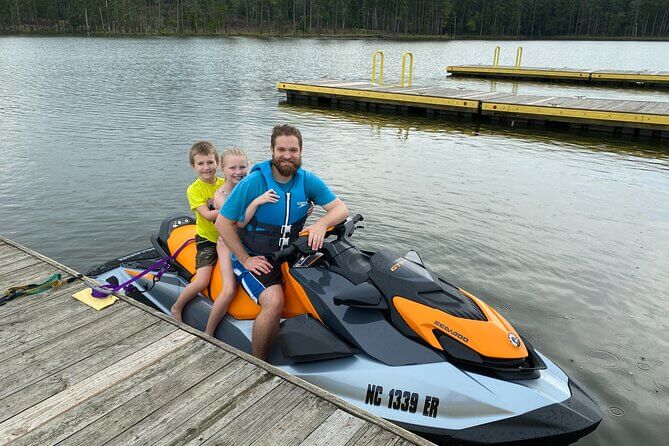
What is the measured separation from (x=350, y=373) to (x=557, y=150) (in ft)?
40.8

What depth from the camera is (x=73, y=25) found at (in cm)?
8800

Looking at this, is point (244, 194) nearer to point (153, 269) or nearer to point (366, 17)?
point (153, 269)

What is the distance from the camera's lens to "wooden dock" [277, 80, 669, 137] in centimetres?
1538

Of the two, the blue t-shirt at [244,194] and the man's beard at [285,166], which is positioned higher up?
the man's beard at [285,166]

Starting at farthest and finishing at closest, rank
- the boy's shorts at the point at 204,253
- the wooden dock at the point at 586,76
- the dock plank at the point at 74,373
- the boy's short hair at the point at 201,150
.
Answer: the wooden dock at the point at 586,76, the boy's short hair at the point at 201,150, the boy's shorts at the point at 204,253, the dock plank at the point at 74,373

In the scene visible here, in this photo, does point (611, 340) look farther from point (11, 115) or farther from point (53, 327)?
point (11, 115)

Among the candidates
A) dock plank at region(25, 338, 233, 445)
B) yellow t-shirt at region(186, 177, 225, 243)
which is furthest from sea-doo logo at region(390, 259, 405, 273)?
yellow t-shirt at region(186, 177, 225, 243)

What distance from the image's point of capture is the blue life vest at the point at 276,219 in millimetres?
3598

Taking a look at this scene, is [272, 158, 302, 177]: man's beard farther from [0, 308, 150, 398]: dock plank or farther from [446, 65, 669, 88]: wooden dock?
[446, 65, 669, 88]: wooden dock

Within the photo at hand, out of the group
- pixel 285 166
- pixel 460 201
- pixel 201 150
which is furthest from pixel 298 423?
pixel 460 201

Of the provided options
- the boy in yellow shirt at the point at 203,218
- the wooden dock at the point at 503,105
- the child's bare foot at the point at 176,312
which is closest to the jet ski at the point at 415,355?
the boy in yellow shirt at the point at 203,218

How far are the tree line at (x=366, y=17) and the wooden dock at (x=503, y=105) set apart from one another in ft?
253

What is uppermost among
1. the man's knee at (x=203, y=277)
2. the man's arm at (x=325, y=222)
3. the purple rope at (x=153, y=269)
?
the man's arm at (x=325, y=222)

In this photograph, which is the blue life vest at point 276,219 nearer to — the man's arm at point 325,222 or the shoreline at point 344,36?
the man's arm at point 325,222
